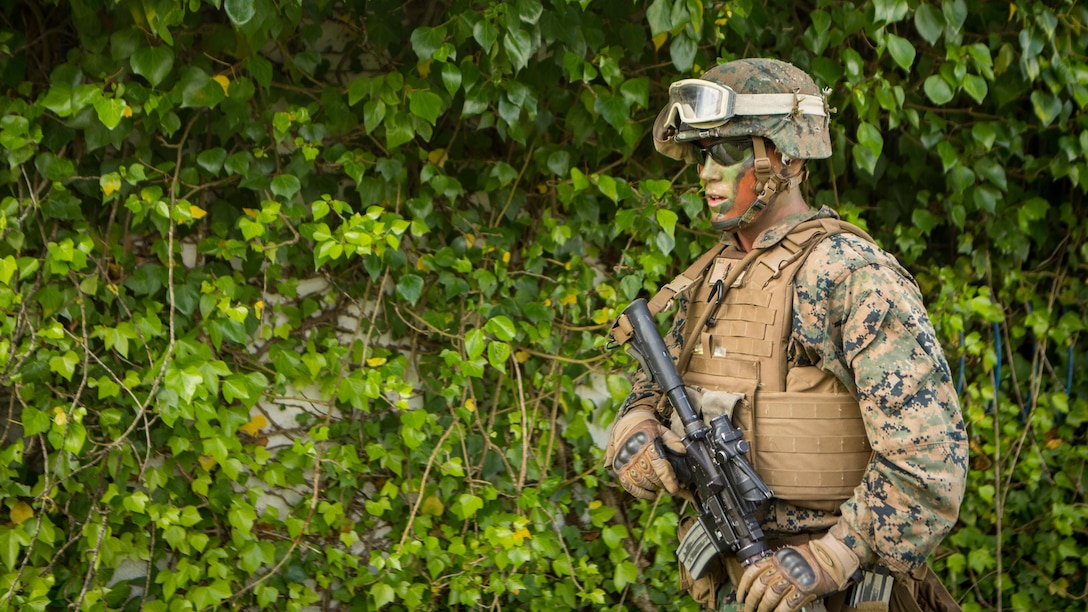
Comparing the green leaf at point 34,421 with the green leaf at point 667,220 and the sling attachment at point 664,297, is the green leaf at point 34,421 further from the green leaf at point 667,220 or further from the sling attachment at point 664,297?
the green leaf at point 667,220

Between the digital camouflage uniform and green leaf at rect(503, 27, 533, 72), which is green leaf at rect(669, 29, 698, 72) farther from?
the digital camouflage uniform

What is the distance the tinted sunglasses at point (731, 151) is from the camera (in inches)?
83.4

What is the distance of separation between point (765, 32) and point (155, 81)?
216 centimetres

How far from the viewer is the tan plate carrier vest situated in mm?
1989

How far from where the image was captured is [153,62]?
2.90m

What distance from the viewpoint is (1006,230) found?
383 cm

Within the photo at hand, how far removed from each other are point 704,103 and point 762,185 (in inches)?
8.8

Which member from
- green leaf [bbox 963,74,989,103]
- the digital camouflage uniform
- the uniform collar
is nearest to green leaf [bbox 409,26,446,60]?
the uniform collar

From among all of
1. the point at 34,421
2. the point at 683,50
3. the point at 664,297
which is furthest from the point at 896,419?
the point at 34,421

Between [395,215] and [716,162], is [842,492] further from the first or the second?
[395,215]

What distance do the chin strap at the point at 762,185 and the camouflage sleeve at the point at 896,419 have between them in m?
0.26

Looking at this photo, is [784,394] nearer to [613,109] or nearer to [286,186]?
[613,109]

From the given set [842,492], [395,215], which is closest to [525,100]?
[395,215]

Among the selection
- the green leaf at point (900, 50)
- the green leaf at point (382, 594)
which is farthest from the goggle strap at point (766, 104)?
the green leaf at point (382, 594)
